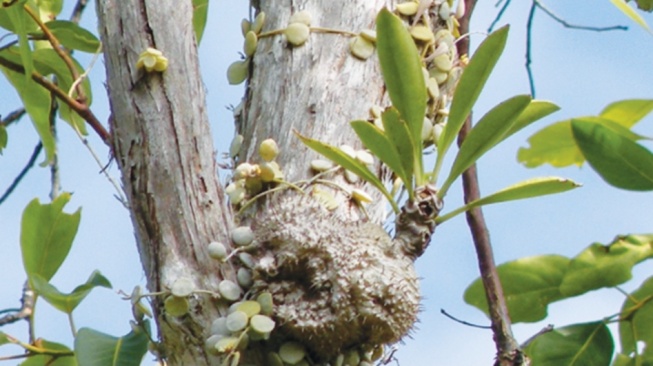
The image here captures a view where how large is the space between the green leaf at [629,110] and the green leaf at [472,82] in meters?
0.55

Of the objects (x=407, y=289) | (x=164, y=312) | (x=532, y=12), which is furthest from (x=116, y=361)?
(x=532, y=12)

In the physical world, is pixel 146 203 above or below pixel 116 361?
above

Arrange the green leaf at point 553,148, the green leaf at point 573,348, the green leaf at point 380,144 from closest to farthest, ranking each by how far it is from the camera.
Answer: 1. the green leaf at point 380,144
2. the green leaf at point 573,348
3. the green leaf at point 553,148

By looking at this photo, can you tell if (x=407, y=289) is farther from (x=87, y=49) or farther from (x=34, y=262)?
(x=87, y=49)

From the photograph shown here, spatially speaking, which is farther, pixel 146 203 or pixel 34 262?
pixel 34 262

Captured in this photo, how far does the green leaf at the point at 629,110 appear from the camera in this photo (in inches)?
59.6

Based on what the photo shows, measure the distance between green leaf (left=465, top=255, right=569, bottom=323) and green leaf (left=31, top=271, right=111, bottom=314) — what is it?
51cm

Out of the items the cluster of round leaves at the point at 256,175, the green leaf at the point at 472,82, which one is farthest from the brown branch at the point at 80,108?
the green leaf at the point at 472,82

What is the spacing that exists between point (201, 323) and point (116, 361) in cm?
12

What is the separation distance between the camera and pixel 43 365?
1.24 metres

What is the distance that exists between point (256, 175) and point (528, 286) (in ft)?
1.40

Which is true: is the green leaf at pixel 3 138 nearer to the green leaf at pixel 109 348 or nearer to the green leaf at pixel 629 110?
the green leaf at pixel 109 348

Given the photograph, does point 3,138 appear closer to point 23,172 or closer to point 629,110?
point 23,172

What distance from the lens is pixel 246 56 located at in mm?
1281
